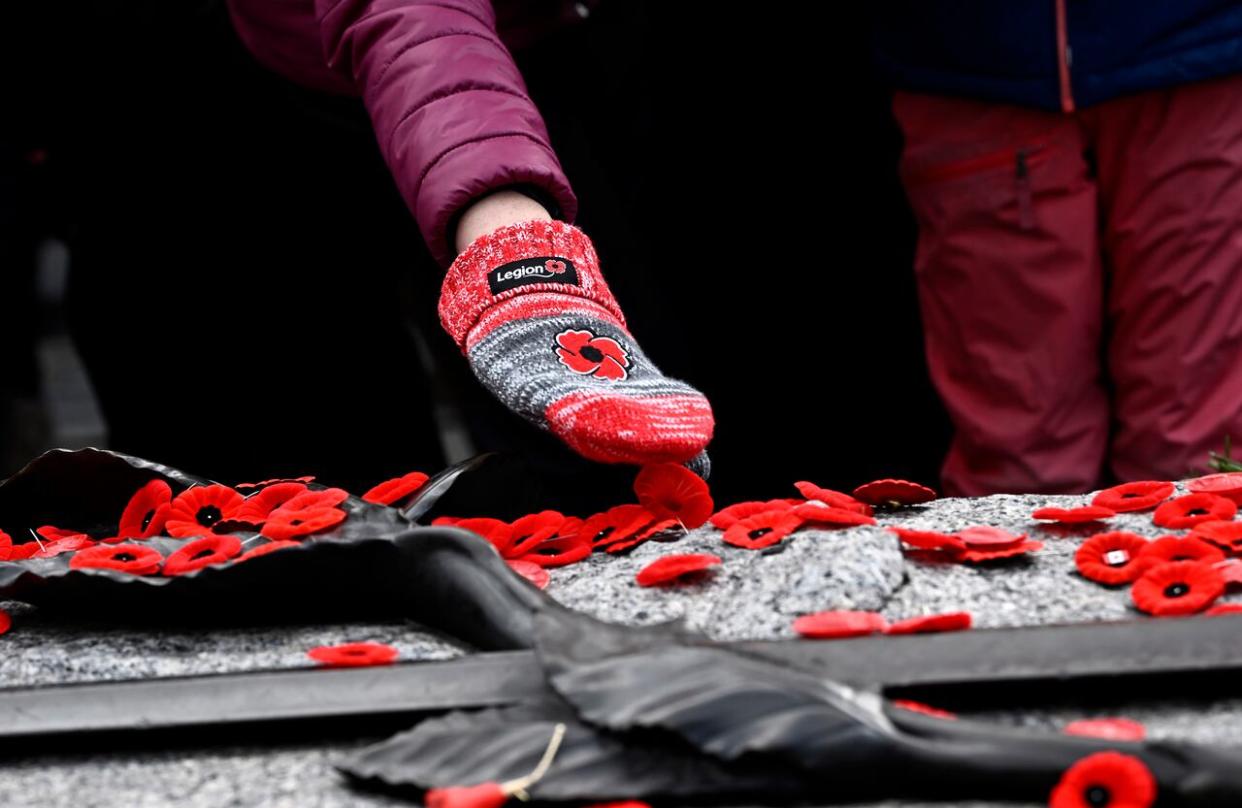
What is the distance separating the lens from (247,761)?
109cm

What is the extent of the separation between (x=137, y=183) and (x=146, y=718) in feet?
6.27

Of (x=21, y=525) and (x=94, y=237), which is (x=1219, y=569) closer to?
(x=21, y=525)

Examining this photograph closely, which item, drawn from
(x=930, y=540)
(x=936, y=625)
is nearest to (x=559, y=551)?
(x=930, y=540)

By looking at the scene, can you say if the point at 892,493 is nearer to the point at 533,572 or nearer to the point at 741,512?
the point at 741,512

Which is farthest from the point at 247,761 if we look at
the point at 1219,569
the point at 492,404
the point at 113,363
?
the point at 113,363

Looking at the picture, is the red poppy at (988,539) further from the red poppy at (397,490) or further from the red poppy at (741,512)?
the red poppy at (397,490)

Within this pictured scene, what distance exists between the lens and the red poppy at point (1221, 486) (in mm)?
1533

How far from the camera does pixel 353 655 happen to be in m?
1.23

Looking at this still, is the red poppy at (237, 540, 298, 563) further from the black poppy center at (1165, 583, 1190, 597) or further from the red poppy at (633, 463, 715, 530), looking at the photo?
the black poppy center at (1165, 583, 1190, 597)

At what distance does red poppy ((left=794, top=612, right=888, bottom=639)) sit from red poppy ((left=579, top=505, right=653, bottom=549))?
15.0 inches

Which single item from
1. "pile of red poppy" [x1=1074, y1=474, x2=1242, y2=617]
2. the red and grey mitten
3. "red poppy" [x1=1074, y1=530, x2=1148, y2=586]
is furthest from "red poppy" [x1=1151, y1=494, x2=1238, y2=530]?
the red and grey mitten

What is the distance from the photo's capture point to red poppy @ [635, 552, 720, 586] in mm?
1354

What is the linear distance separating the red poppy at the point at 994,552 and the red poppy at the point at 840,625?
19cm

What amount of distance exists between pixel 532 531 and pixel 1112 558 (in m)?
0.62
